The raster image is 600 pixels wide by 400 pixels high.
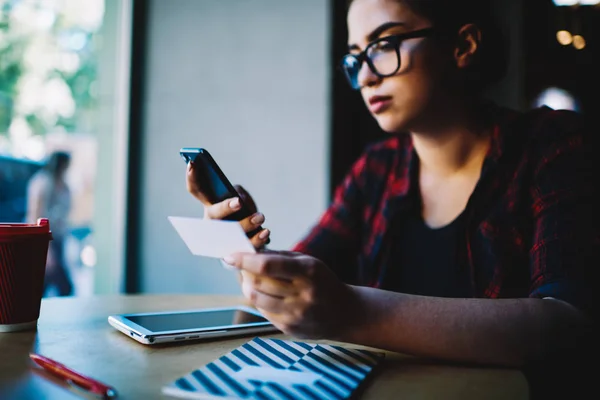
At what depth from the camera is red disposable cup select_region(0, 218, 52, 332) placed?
2.67ft

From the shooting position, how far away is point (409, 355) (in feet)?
2.51

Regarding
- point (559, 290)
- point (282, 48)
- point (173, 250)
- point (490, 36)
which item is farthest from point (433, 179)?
point (173, 250)

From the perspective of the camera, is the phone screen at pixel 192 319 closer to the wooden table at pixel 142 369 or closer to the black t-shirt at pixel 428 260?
the wooden table at pixel 142 369

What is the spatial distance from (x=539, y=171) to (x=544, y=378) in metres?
0.49

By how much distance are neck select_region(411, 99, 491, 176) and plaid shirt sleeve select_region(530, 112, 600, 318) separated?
162 millimetres

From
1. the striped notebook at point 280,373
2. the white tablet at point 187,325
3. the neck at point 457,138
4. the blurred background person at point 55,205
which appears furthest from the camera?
the blurred background person at point 55,205

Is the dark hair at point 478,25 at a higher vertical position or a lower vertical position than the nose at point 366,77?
higher

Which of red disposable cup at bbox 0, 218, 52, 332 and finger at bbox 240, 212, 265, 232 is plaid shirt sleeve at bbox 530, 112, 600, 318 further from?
red disposable cup at bbox 0, 218, 52, 332

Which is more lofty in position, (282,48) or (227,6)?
(227,6)

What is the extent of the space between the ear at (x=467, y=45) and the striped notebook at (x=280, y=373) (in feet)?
2.79

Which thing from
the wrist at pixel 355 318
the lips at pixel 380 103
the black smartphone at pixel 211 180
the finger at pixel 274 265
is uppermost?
the lips at pixel 380 103

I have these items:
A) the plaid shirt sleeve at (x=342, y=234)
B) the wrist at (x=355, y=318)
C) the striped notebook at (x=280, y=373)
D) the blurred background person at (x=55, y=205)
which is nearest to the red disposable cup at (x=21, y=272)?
the striped notebook at (x=280, y=373)

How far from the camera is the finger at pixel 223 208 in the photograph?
904 millimetres

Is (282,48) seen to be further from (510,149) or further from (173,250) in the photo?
(510,149)
